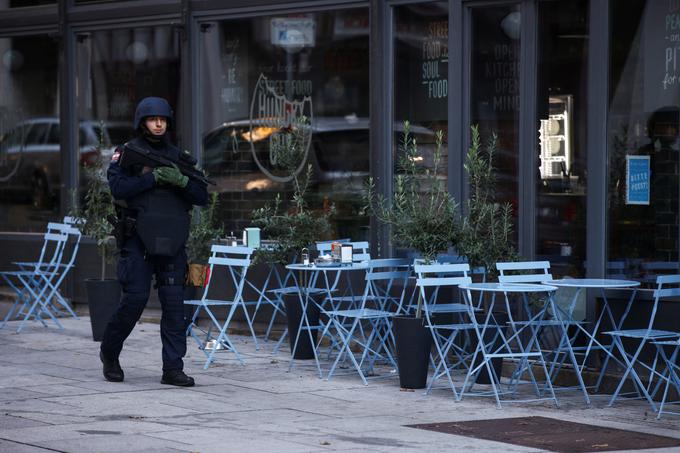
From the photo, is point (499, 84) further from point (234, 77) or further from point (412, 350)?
point (234, 77)

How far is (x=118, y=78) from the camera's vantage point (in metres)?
13.7

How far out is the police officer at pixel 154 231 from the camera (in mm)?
9375

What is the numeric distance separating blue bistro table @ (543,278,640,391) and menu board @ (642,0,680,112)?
4.66 feet

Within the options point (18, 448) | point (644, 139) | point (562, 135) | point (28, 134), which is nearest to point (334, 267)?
point (562, 135)

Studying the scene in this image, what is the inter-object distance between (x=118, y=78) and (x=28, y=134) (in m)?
1.46

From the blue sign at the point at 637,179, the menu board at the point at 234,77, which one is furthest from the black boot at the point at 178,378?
the menu board at the point at 234,77

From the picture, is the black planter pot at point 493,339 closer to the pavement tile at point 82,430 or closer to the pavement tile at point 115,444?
the pavement tile at point 82,430

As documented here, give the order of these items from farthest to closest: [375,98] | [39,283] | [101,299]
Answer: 1. [39,283]
2. [101,299]
3. [375,98]

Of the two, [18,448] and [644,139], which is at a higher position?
[644,139]

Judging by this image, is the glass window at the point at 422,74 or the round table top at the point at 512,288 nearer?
the round table top at the point at 512,288

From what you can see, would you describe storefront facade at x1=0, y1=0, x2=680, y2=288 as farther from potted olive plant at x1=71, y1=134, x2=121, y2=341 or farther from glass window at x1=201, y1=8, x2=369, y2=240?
potted olive plant at x1=71, y1=134, x2=121, y2=341

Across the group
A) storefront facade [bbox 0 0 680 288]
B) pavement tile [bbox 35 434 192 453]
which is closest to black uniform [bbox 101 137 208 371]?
pavement tile [bbox 35 434 192 453]

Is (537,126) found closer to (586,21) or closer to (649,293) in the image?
(586,21)

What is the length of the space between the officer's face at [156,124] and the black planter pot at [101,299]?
262 centimetres
